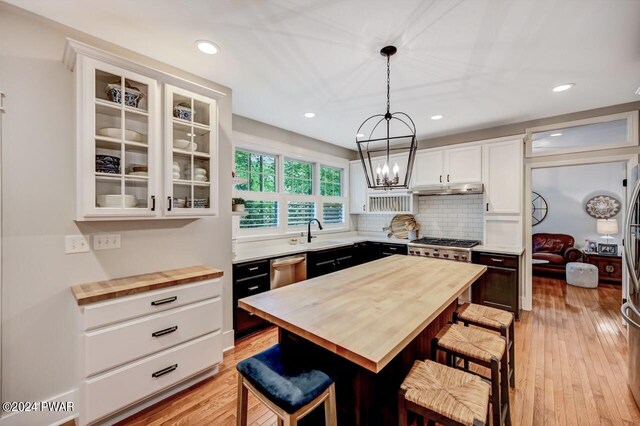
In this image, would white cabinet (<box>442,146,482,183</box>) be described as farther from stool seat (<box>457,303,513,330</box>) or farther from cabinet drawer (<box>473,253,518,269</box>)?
stool seat (<box>457,303,513,330</box>)

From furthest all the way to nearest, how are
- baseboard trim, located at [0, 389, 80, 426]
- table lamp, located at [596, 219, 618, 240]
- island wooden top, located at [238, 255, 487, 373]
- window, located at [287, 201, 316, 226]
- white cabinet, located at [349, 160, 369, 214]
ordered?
1. table lamp, located at [596, 219, 618, 240]
2. white cabinet, located at [349, 160, 369, 214]
3. window, located at [287, 201, 316, 226]
4. baseboard trim, located at [0, 389, 80, 426]
5. island wooden top, located at [238, 255, 487, 373]

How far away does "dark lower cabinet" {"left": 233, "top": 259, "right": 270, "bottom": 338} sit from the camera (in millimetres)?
2914

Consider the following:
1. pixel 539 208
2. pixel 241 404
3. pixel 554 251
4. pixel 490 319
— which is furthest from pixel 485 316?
pixel 539 208

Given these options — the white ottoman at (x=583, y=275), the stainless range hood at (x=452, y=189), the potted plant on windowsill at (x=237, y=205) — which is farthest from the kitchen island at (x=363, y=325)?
the white ottoman at (x=583, y=275)

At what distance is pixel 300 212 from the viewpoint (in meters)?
4.59

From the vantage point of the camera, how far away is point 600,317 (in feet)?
11.9

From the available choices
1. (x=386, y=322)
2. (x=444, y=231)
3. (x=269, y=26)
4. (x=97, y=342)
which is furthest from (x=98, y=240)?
(x=444, y=231)

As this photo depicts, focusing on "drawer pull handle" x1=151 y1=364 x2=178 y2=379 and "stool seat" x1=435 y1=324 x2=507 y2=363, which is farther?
"drawer pull handle" x1=151 y1=364 x2=178 y2=379

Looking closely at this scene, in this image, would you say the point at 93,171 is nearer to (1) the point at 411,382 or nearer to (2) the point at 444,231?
(1) the point at 411,382

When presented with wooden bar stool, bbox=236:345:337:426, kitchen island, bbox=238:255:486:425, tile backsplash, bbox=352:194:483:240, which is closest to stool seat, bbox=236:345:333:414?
wooden bar stool, bbox=236:345:337:426

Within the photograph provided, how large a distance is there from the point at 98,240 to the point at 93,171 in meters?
0.52

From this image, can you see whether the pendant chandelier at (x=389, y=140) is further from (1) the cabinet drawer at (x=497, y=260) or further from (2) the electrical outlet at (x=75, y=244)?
(2) the electrical outlet at (x=75, y=244)

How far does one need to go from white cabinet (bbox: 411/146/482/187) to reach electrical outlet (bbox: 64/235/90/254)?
4.20 meters

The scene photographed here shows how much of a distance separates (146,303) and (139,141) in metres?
1.19
